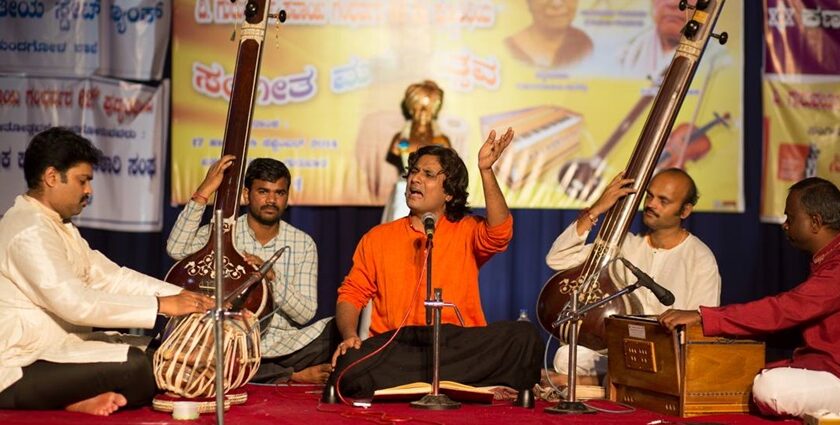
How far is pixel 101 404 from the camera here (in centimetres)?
493

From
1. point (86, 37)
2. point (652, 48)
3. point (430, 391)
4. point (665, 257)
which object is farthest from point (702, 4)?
point (86, 37)

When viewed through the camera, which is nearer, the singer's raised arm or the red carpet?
the red carpet

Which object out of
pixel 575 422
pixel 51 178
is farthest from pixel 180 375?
pixel 575 422

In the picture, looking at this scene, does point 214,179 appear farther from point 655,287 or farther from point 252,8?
point 655,287

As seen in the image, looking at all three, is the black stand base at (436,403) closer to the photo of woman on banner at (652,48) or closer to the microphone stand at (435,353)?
the microphone stand at (435,353)

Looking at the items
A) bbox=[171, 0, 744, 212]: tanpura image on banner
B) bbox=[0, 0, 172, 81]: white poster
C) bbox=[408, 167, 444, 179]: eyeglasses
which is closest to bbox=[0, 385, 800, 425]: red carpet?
bbox=[408, 167, 444, 179]: eyeglasses

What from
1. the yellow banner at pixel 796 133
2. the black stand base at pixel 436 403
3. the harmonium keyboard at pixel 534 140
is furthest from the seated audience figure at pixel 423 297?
the yellow banner at pixel 796 133

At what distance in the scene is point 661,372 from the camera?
537 centimetres

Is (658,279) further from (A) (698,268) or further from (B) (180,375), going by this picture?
(B) (180,375)

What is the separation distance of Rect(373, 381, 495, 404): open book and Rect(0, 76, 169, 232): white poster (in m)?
3.07

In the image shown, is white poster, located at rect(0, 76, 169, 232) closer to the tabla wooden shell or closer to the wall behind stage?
the wall behind stage

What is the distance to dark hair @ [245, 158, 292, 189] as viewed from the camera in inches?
254

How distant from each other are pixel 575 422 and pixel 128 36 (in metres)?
4.38

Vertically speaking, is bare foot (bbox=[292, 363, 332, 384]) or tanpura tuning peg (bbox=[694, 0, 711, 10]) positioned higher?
tanpura tuning peg (bbox=[694, 0, 711, 10])
